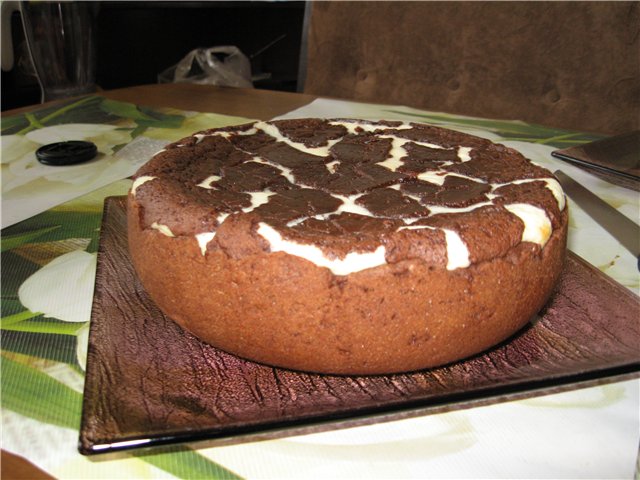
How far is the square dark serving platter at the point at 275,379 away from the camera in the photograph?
591 millimetres

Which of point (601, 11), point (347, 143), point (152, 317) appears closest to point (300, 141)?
point (347, 143)

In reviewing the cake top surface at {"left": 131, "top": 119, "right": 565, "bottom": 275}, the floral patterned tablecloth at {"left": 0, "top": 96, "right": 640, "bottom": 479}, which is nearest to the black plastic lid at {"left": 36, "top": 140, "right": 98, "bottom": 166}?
the floral patterned tablecloth at {"left": 0, "top": 96, "right": 640, "bottom": 479}

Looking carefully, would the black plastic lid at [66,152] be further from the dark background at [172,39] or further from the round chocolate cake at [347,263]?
the dark background at [172,39]

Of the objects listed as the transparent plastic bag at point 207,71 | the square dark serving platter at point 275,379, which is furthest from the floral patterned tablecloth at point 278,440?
the transparent plastic bag at point 207,71

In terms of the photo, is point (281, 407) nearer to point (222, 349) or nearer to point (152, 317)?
point (222, 349)

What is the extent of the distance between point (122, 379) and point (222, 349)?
121 mm

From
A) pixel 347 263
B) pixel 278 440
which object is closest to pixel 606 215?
pixel 347 263

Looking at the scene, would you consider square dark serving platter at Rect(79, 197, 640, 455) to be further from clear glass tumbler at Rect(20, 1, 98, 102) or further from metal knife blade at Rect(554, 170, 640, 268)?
clear glass tumbler at Rect(20, 1, 98, 102)

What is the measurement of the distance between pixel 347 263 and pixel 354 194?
0.19 meters

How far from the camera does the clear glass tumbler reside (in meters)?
1.91

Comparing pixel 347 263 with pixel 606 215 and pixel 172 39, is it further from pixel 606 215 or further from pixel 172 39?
pixel 172 39

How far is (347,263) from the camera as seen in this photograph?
653 mm

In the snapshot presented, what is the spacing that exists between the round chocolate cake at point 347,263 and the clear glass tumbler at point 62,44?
1345 millimetres

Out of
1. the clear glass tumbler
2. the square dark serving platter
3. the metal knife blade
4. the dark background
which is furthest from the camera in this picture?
the dark background
